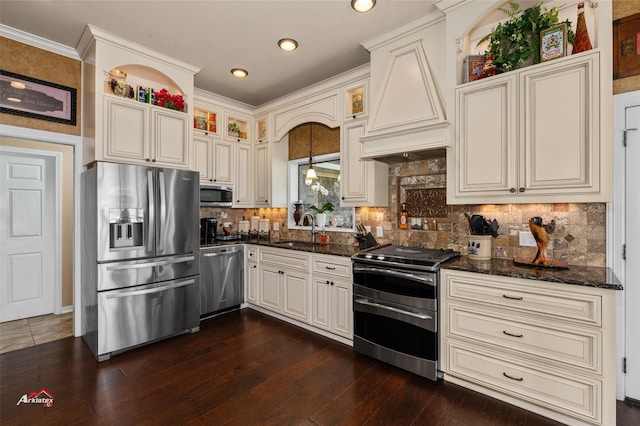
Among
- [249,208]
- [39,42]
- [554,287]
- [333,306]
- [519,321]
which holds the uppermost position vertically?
[39,42]

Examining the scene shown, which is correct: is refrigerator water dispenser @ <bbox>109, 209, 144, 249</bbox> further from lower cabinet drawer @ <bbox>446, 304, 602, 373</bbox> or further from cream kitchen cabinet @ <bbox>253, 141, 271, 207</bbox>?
lower cabinet drawer @ <bbox>446, 304, 602, 373</bbox>

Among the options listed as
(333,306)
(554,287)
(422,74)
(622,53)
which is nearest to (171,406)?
(333,306)

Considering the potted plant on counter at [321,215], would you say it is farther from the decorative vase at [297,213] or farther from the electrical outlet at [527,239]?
the electrical outlet at [527,239]

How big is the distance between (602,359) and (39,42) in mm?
5319

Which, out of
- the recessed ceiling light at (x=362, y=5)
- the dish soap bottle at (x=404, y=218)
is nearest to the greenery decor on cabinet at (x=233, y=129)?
the recessed ceiling light at (x=362, y=5)

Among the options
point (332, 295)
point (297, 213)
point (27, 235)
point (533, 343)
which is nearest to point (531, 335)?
point (533, 343)

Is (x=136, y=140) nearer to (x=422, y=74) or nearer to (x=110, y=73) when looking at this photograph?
(x=110, y=73)

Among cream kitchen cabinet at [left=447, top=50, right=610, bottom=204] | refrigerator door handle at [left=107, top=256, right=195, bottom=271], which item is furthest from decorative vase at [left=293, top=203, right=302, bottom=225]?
cream kitchen cabinet at [left=447, top=50, right=610, bottom=204]

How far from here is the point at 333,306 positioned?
317 cm

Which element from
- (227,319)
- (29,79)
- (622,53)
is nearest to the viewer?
(622,53)

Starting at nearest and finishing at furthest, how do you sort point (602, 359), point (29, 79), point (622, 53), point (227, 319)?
point (602, 359) < point (622, 53) < point (29, 79) < point (227, 319)

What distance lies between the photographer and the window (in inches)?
158

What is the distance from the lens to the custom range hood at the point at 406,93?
8.69ft

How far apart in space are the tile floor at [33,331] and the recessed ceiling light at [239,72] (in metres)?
3.57
